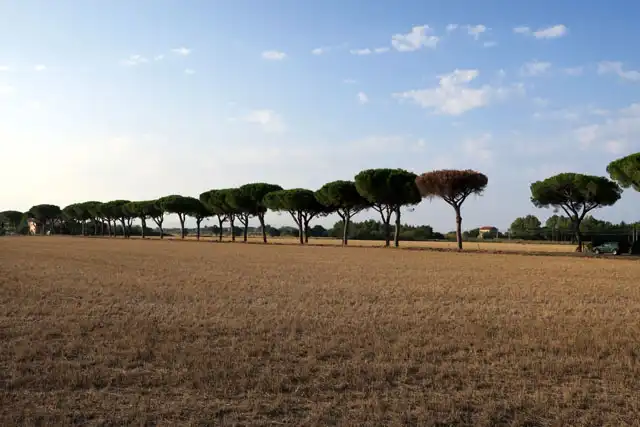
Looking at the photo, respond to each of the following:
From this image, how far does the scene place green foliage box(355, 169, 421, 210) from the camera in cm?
6831

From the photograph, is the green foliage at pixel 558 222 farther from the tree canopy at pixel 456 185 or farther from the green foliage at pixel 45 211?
the green foliage at pixel 45 211

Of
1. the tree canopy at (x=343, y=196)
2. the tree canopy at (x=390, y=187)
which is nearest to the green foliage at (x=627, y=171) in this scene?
the tree canopy at (x=390, y=187)

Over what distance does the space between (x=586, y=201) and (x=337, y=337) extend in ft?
179

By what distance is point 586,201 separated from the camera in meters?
58.5

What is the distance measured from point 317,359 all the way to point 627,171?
4890 cm

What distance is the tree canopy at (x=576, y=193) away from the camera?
5656 centimetres

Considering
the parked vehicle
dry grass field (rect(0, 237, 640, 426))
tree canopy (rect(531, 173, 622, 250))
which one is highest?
tree canopy (rect(531, 173, 622, 250))

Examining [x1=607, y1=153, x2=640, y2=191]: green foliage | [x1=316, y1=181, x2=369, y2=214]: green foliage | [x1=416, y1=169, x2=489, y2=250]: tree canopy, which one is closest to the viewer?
[x1=607, y1=153, x2=640, y2=191]: green foliage

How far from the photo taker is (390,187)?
2694 inches

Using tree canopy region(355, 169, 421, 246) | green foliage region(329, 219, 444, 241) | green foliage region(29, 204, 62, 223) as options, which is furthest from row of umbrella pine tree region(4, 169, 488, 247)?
green foliage region(29, 204, 62, 223)

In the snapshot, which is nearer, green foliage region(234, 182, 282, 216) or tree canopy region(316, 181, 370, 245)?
tree canopy region(316, 181, 370, 245)

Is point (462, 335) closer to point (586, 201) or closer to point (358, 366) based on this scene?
point (358, 366)

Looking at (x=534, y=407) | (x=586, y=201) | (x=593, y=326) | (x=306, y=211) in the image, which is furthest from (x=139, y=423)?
(x=306, y=211)

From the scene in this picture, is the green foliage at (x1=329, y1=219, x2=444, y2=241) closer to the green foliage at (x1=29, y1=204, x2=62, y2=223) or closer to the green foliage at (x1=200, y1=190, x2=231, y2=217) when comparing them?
the green foliage at (x1=200, y1=190, x2=231, y2=217)
